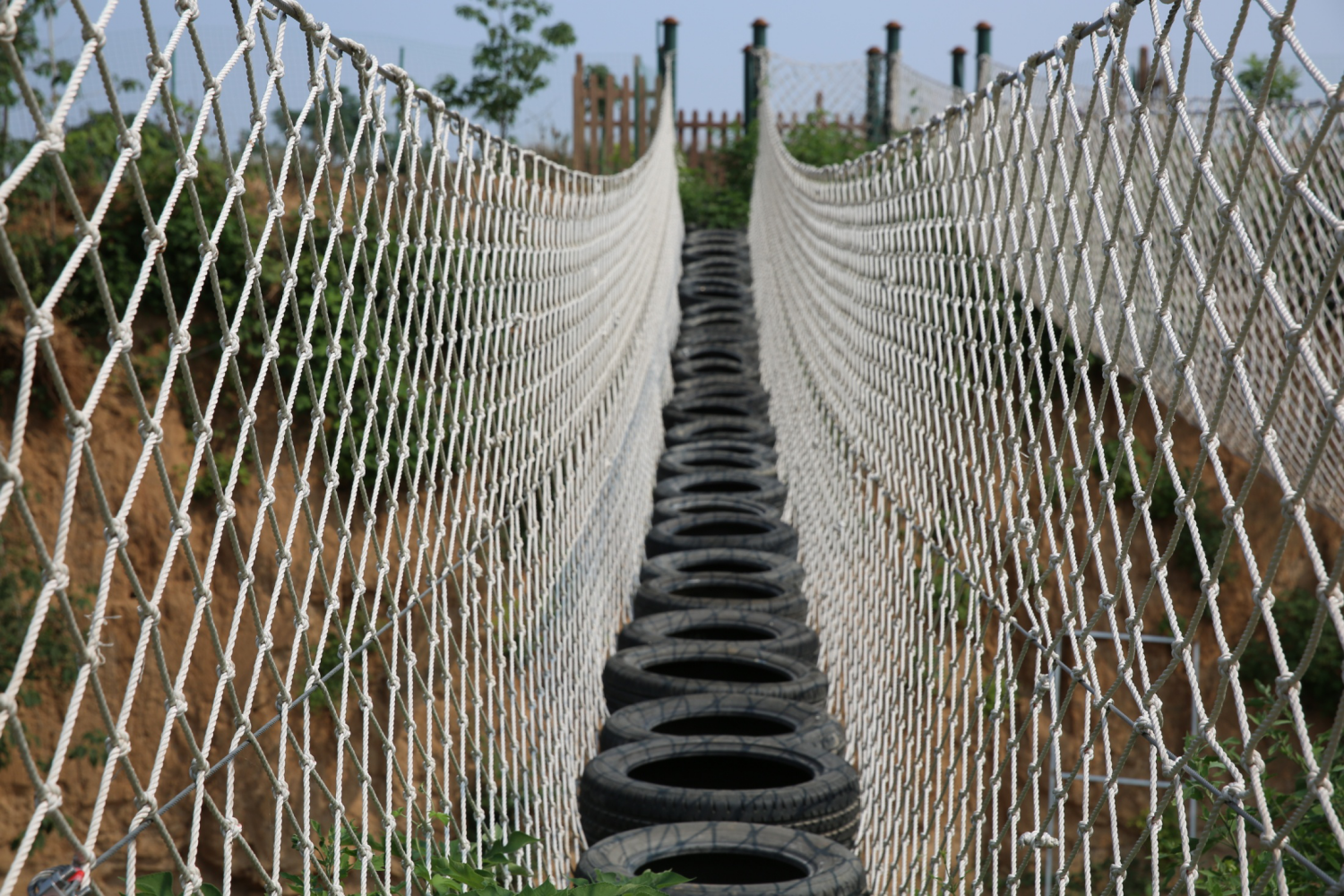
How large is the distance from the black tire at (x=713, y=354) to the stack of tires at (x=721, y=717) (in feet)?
5.54

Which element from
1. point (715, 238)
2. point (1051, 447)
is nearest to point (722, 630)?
point (1051, 447)

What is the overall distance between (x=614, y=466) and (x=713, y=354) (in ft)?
10.7

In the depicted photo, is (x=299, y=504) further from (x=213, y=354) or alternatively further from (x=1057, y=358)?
(x=213, y=354)

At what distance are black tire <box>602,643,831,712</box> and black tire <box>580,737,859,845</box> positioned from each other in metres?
0.26

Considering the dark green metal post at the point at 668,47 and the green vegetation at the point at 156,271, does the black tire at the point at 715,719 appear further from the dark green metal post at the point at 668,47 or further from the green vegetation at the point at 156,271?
the dark green metal post at the point at 668,47

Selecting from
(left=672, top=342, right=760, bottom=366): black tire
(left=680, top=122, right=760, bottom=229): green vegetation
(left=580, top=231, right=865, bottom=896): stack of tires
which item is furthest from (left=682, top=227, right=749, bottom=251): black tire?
(left=580, top=231, right=865, bottom=896): stack of tires

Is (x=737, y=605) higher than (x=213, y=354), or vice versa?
(x=213, y=354)

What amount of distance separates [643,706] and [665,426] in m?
3.22

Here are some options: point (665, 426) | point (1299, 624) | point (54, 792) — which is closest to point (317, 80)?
point (54, 792)

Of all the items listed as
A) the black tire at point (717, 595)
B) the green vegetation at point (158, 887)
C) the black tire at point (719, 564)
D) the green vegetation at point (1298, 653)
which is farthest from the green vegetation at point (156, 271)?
the green vegetation at point (1298, 653)

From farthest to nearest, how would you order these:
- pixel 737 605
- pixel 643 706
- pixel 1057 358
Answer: pixel 737 605 → pixel 643 706 → pixel 1057 358

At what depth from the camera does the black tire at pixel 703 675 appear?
2844 millimetres

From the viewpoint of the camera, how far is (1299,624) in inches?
288

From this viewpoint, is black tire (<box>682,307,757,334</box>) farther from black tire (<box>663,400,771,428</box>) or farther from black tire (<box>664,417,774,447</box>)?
black tire (<box>664,417,774,447</box>)
